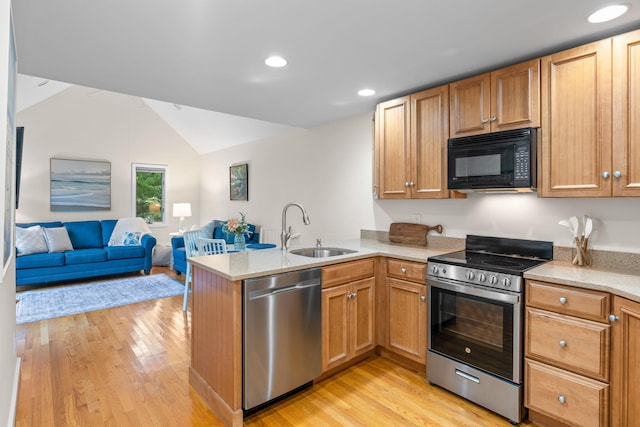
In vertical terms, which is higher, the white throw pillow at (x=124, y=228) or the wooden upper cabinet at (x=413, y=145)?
the wooden upper cabinet at (x=413, y=145)

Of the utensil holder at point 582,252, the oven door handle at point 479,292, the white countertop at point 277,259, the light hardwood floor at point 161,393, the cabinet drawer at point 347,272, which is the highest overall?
the utensil holder at point 582,252

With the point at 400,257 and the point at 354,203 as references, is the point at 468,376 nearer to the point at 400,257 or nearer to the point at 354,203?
the point at 400,257

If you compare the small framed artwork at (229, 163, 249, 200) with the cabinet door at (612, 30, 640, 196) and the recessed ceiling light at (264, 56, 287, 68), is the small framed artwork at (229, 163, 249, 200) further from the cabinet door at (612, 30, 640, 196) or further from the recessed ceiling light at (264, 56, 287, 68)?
the cabinet door at (612, 30, 640, 196)

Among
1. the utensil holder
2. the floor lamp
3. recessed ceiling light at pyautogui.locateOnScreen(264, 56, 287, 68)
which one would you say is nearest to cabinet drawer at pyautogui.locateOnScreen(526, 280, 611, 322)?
the utensil holder

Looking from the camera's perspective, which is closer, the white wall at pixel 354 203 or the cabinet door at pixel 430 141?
the white wall at pixel 354 203

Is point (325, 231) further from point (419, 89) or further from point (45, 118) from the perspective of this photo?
point (45, 118)

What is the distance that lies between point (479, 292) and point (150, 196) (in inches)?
269

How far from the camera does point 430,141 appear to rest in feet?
9.04

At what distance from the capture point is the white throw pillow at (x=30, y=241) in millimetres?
4961

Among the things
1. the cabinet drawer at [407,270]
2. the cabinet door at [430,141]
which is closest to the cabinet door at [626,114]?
the cabinet door at [430,141]

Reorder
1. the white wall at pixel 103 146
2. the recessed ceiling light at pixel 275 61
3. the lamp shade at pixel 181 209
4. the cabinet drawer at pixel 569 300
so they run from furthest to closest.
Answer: the lamp shade at pixel 181 209 → the white wall at pixel 103 146 → the recessed ceiling light at pixel 275 61 → the cabinet drawer at pixel 569 300

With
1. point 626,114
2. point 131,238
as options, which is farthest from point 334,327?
point 131,238

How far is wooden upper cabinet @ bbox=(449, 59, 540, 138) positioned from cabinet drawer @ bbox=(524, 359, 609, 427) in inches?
58.6

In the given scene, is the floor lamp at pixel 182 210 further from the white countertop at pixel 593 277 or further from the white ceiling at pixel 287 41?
the white countertop at pixel 593 277
